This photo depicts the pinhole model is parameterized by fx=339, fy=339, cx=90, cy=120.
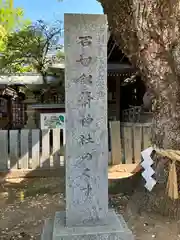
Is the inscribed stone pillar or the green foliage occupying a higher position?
the green foliage

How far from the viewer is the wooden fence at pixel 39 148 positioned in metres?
6.43

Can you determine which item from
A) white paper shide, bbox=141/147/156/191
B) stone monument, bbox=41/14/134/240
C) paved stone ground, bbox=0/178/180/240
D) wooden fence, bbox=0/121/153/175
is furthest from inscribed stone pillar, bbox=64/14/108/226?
wooden fence, bbox=0/121/153/175

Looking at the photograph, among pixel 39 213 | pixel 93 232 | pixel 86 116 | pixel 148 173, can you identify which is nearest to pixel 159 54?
pixel 148 173

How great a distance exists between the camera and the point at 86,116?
2.77m

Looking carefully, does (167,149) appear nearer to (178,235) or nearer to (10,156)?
(178,235)

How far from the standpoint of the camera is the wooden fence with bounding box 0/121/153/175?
21.1ft

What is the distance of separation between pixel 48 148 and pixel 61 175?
0.57 metres

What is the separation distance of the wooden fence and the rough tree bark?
98.1 inches

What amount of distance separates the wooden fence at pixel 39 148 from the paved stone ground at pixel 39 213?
445 mm

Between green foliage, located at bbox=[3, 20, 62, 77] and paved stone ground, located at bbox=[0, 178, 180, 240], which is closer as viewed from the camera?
paved stone ground, located at bbox=[0, 178, 180, 240]

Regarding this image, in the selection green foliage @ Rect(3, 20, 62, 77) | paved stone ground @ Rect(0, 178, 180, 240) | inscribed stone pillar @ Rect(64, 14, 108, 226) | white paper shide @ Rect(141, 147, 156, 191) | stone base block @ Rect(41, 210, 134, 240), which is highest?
green foliage @ Rect(3, 20, 62, 77)

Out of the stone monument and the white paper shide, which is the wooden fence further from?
the stone monument

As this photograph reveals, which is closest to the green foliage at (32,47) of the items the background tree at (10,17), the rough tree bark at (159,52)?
the background tree at (10,17)

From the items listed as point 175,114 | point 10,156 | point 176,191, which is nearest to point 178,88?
point 175,114
